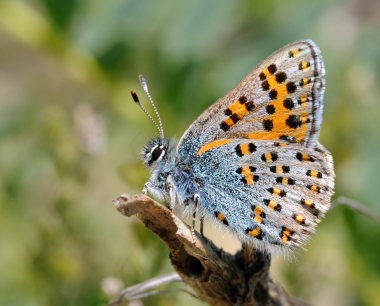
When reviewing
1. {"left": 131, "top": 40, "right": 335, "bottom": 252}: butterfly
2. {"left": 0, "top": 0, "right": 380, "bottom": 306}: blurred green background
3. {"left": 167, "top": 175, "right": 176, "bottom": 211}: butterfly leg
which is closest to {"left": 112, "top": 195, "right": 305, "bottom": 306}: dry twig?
{"left": 131, "top": 40, "right": 335, "bottom": 252}: butterfly

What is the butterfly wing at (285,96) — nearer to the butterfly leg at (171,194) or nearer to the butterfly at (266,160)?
the butterfly at (266,160)

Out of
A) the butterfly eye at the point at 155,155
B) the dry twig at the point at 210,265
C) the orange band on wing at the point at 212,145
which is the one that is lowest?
the dry twig at the point at 210,265

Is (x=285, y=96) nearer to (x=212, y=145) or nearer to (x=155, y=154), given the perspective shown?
(x=212, y=145)

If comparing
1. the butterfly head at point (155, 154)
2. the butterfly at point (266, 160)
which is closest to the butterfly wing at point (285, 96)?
the butterfly at point (266, 160)

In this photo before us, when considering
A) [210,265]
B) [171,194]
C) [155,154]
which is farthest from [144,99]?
[210,265]

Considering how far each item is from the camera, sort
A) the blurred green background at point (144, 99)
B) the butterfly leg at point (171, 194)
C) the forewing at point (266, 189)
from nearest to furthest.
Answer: the forewing at point (266, 189), the butterfly leg at point (171, 194), the blurred green background at point (144, 99)

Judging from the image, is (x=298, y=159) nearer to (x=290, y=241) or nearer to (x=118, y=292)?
(x=290, y=241)
